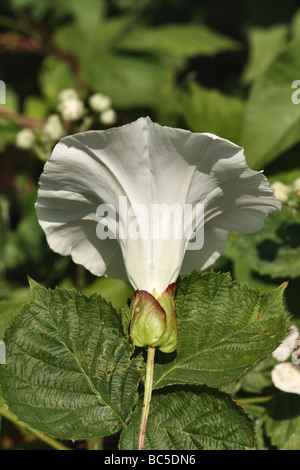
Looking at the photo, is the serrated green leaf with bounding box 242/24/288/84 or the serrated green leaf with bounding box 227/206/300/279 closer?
the serrated green leaf with bounding box 227/206/300/279

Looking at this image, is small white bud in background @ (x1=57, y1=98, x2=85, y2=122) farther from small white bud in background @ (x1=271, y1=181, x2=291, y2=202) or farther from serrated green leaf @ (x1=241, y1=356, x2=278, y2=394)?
serrated green leaf @ (x1=241, y1=356, x2=278, y2=394)

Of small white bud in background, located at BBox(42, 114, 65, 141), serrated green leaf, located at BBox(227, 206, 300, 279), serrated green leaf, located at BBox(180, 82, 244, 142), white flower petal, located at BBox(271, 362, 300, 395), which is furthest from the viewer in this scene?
serrated green leaf, located at BBox(180, 82, 244, 142)

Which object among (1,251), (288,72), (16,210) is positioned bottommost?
(1,251)

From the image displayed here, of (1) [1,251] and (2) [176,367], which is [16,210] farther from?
(2) [176,367]

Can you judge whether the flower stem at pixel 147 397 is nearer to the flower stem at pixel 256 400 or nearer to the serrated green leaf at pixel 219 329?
the serrated green leaf at pixel 219 329

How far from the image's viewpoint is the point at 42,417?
3.72 ft

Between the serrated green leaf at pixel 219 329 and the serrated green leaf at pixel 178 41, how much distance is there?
144 cm

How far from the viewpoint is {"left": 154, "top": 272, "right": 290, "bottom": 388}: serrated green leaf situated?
1170mm

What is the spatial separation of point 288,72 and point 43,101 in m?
1.16

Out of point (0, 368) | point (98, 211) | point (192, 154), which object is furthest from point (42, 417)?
point (192, 154)

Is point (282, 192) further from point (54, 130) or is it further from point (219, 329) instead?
point (54, 130)

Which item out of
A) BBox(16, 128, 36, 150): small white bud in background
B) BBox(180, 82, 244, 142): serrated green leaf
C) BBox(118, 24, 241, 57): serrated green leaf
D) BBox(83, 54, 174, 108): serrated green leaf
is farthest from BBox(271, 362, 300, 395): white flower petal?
BBox(118, 24, 241, 57): serrated green leaf

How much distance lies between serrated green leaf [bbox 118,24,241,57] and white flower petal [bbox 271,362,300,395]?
1.50m

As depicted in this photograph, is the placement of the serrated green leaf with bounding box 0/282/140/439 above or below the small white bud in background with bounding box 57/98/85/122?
below
